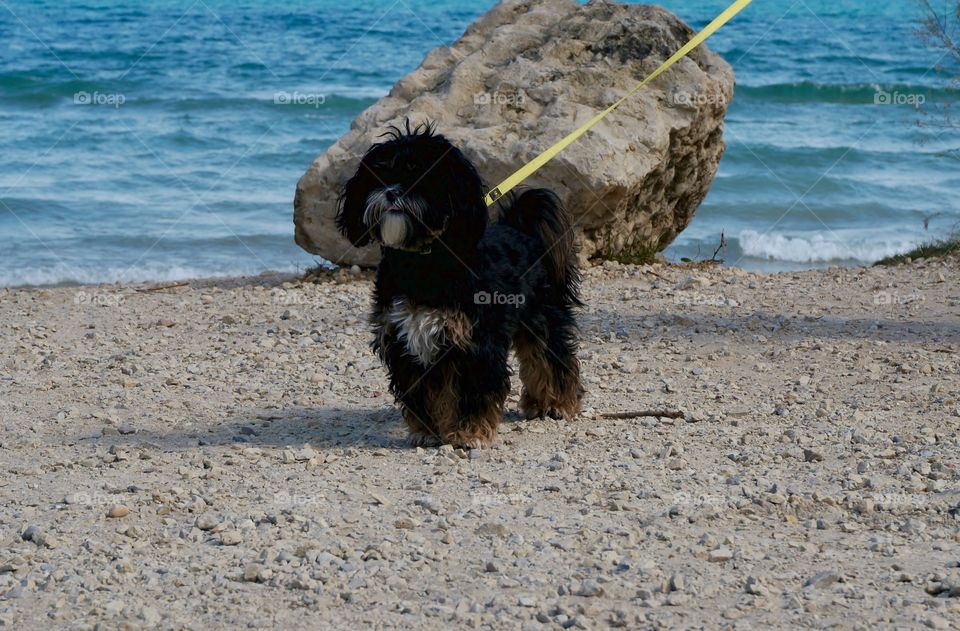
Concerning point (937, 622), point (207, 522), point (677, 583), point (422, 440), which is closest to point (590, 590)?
point (677, 583)

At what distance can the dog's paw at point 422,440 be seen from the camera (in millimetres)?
5918

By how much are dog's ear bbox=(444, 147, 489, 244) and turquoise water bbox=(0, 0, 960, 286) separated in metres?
5.91

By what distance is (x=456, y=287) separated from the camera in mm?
5488

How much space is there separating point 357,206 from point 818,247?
385 inches

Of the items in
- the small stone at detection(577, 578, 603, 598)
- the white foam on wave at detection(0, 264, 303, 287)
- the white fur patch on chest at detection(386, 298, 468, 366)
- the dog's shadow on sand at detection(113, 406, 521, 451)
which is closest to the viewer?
the small stone at detection(577, 578, 603, 598)

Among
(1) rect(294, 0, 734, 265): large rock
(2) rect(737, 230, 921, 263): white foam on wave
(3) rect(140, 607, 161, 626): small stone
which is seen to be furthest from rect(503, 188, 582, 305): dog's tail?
(2) rect(737, 230, 921, 263): white foam on wave

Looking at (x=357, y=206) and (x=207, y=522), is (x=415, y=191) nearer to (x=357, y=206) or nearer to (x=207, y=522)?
(x=357, y=206)

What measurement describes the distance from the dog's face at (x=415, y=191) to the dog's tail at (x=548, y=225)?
2.96ft

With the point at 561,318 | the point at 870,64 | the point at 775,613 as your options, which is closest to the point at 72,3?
the point at 870,64

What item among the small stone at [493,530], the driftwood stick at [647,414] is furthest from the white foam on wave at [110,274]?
the small stone at [493,530]

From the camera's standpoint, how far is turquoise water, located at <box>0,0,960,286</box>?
13.9 meters

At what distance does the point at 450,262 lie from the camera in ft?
17.8

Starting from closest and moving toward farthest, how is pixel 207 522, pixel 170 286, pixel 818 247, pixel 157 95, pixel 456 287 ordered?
pixel 207 522 → pixel 456 287 → pixel 170 286 → pixel 818 247 → pixel 157 95

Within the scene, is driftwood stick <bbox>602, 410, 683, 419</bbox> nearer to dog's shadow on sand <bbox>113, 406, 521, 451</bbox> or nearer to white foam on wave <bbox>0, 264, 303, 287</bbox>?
dog's shadow on sand <bbox>113, 406, 521, 451</bbox>
